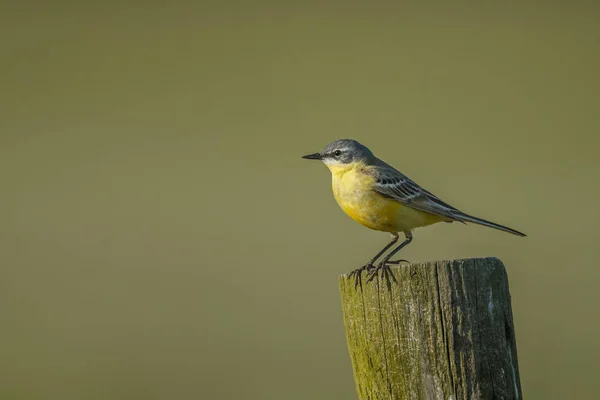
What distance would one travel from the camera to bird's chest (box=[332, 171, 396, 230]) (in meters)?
6.44

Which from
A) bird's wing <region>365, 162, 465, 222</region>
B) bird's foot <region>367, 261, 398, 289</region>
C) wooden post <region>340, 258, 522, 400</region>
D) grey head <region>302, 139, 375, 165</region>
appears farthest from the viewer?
grey head <region>302, 139, 375, 165</region>

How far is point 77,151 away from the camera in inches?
718

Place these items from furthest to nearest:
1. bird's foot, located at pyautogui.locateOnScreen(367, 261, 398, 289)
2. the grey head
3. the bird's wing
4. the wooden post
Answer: the grey head → the bird's wing → bird's foot, located at pyautogui.locateOnScreen(367, 261, 398, 289) → the wooden post

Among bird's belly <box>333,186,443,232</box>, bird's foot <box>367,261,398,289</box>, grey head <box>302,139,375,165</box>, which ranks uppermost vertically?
grey head <box>302,139,375,165</box>

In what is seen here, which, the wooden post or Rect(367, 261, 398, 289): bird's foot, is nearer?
the wooden post

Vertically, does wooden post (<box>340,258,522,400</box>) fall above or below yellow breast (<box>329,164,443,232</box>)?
below

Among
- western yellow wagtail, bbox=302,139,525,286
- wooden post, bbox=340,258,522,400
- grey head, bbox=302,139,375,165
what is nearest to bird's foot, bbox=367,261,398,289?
wooden post, bbox=340,258,522,400

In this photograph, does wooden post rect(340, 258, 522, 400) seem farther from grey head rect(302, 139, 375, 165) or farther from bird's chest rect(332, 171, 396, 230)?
grey head rect(302, 139, 375, 165)

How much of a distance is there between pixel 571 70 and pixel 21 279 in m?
12.2

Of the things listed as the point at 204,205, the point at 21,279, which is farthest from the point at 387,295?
the point at 204,205

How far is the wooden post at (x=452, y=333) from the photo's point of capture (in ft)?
12.4

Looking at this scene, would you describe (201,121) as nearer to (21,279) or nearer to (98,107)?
(98,107)

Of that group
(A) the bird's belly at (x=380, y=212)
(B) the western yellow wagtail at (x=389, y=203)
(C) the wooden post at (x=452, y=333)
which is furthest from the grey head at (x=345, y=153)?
(C) the wooden post at (x=452, y=333)

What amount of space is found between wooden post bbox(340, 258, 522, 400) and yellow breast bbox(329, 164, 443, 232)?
2.51 metres
